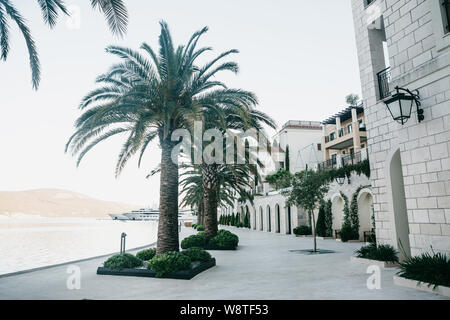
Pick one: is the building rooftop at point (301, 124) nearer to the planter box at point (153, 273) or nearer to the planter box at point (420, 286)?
the planter box at point (153, 273)

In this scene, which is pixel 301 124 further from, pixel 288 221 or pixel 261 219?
pixel 288 221

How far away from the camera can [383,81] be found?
10.3 meters

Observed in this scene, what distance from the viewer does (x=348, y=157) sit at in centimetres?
2133

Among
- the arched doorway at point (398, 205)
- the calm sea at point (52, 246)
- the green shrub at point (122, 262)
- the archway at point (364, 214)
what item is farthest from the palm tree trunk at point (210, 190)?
the archway at point (364, 214)

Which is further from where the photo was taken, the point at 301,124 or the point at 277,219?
the point at 301,124

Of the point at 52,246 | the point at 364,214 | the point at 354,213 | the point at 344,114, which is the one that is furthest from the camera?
the point at 344,114

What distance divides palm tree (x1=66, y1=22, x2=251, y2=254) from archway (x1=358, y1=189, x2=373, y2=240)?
12271mm

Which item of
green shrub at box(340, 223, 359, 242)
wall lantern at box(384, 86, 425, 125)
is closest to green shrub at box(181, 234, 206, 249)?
green shrub at box(340, 223, 359, 242)

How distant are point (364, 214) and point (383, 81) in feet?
35.8

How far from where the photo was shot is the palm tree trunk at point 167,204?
9.80 meters

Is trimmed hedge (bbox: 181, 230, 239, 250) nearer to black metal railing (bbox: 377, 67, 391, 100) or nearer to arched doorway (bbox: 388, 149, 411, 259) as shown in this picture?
arched doorway (bbox: 388, 149, 411, 259)

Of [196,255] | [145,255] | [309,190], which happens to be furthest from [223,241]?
[196,255]

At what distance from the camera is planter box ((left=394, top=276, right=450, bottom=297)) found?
219 inches

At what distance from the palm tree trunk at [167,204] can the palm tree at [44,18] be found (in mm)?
3795
